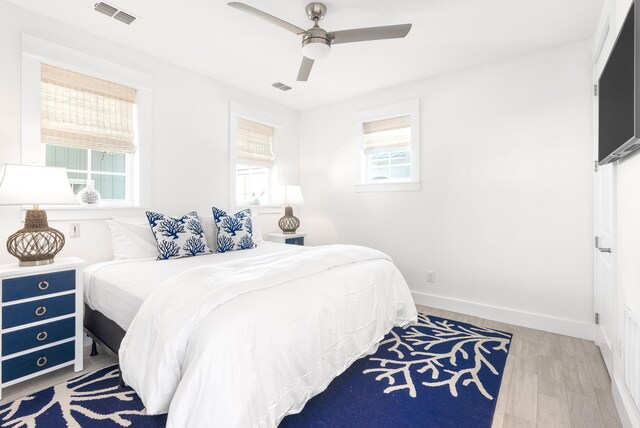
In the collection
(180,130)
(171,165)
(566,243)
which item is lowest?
(566,243)

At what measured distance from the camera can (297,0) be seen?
2277mm

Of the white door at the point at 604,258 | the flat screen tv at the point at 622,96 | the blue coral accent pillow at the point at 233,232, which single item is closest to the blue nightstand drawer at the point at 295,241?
the blue coral accent pillow at the point at 233,232

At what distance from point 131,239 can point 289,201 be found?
203cm

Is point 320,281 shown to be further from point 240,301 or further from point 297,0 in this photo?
point 297,0

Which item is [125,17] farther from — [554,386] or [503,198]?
[554,386]

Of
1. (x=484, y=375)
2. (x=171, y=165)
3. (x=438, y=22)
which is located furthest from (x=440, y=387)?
(x=171, y=165)

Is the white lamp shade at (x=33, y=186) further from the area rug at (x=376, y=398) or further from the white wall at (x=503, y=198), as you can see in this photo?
the white wall at (x=503, y=198)

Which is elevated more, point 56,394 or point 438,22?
point 438,22

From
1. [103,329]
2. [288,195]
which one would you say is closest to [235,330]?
[103,329]

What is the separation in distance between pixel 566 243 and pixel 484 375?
62.0 inches

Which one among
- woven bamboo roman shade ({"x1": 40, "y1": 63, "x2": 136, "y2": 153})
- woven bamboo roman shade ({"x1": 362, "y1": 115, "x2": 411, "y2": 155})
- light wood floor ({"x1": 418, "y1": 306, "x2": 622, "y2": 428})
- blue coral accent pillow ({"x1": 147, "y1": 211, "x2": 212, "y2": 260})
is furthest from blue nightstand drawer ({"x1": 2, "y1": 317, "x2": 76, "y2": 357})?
woven bamboo roman shade ({"x1": 362, "y1": 115, "x2": 411, "y2": 155})

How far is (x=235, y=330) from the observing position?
140cm

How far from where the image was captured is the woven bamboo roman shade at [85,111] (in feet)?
8.30

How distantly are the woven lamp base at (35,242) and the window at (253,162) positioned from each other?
2.03 m
